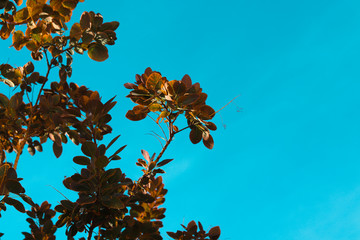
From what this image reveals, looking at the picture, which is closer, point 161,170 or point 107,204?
point 107,204

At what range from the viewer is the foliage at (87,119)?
1.89 m

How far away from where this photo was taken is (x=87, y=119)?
78.0 inches

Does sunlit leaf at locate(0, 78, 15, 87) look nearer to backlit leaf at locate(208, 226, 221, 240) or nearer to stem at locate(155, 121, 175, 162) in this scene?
stem at locate(155, 121, 175, 162)

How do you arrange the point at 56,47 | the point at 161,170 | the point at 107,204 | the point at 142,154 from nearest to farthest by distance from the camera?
the point at 107,204 < the point at 161,170 < the point at 56,47 < the point at 142,154

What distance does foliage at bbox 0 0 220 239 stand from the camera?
189 centimetres

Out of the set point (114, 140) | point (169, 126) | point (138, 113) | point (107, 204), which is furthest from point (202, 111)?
point (107, 204)

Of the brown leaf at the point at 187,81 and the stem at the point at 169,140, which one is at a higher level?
the brown leaf at the point at 187,81

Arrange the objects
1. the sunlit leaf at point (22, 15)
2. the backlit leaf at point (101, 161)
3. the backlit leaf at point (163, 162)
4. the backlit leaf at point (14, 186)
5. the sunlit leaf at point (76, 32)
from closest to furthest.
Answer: the backlit leaf at point (14, 186) → the backlit leaf at point (101, 161) → the backlit leaf at point (163, 162) → the sunlit leaf at point (76, 32) → the sunlit leaf at point (22, 15)

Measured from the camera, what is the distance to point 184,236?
2.42m

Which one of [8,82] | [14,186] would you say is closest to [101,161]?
[14,186]

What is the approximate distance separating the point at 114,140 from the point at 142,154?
617mm

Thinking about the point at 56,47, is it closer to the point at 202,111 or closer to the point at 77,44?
the point at 77,44

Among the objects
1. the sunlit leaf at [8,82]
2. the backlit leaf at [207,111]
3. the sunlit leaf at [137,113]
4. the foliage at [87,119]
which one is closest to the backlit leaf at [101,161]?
the foliage at [87,119]

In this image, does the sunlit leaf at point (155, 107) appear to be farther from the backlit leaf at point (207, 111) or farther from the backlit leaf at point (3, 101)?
the backlit leaf at point (3, 101)
